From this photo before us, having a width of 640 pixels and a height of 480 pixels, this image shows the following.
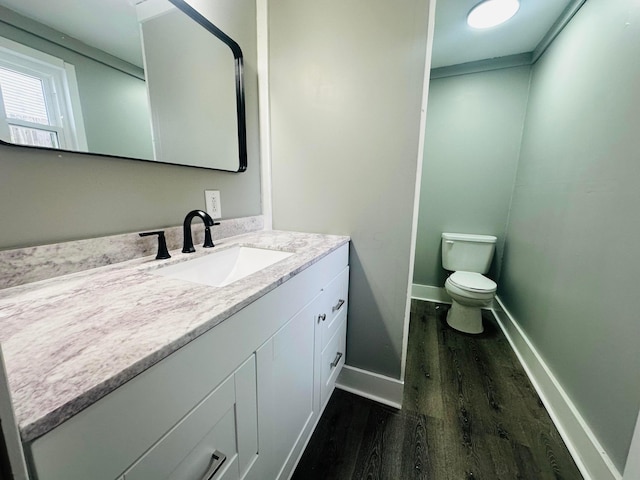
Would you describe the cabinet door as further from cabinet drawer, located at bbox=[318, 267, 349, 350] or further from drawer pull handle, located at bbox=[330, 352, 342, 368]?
drawer pull handle, located at bbox=[330, 352, 342, 368]

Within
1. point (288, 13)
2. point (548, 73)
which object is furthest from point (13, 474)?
point (548, 73)

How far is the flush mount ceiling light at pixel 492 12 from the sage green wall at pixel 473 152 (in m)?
0.65

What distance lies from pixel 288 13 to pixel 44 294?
60.7 inches

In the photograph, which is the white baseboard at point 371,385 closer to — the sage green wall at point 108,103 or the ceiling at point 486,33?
the sage green wall at point 108,103

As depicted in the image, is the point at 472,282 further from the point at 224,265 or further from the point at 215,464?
the point at 215,464

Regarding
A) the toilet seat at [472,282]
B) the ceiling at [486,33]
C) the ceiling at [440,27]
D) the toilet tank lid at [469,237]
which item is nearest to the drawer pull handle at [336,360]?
the toilet seat at [472,282]

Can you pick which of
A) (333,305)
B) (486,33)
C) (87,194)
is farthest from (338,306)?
(486,33)

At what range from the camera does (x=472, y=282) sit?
2004 mm

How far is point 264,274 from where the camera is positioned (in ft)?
2.44

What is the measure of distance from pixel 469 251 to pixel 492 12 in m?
1.67

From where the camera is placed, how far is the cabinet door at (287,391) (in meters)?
0.72

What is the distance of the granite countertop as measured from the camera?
314 mm

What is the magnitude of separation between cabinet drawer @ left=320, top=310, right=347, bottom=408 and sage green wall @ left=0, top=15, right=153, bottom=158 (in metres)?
1.09

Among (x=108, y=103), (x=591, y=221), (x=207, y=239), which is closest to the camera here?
(x=108, y=103)
